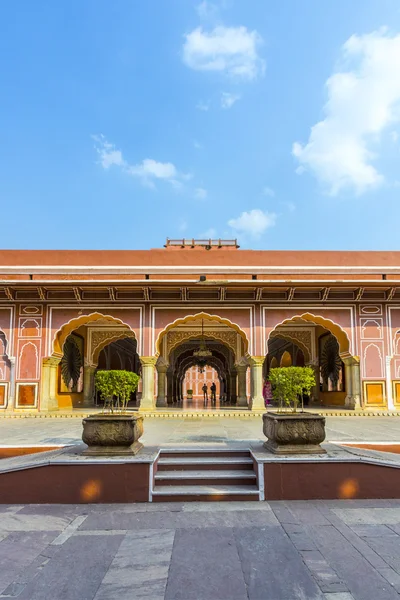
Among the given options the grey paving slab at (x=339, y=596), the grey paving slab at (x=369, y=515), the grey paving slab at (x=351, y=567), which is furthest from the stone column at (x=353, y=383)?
the grey paving slab at (x=339, y=596)

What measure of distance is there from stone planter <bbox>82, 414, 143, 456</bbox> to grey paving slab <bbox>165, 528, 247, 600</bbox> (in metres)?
1.17

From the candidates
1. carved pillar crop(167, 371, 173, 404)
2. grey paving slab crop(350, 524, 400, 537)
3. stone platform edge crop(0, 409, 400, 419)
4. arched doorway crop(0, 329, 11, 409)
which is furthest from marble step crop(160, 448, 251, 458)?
carved pillar crop(167, 371, 173, 404)

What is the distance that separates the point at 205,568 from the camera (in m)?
2.36

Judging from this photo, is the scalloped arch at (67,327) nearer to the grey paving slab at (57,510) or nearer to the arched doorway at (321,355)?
the arched doorway at (321,355)

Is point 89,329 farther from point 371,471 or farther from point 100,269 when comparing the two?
point 371,471

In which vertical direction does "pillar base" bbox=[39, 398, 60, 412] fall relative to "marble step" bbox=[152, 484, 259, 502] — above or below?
above

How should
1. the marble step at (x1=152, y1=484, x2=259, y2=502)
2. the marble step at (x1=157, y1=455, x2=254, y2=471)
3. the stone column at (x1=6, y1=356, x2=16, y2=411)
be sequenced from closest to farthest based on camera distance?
1. the marble step at (x1=152, y1=484, x2=259, y2=502)
2. the marble step at (x1=157, y1=455, x2=254, y2=471)
3. the stone column at (x1=6, y1=356, x2=16, y2=411)

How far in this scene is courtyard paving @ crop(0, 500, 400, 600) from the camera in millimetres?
2148

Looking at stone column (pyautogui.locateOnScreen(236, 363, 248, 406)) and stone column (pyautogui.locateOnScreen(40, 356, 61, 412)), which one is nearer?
stone column (pyautogui.locateOnScreen(40, 356, 61, 412))

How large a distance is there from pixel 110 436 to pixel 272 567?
199cm

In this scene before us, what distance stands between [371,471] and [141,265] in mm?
9120

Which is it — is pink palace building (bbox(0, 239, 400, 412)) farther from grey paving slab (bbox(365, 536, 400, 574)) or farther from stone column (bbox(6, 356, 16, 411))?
grey paving slab (bbox(365, 536, 400, 574))

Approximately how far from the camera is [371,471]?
371 cm

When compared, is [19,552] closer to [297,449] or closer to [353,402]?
[297,449]
